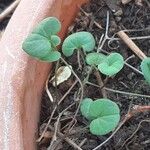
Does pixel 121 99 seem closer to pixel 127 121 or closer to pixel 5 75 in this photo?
pixel 127 121

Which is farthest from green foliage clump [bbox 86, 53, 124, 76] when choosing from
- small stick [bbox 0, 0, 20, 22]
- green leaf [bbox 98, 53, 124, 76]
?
small stick [bbox 0, 0, 20, 22]

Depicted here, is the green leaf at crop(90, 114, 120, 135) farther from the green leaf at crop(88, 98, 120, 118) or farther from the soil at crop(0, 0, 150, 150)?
the soil at crop(0, 0, 150, 150)

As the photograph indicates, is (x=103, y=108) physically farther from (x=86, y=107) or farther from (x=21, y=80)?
(x=21, y=80)

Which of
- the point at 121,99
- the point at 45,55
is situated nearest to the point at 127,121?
the point at 121,99

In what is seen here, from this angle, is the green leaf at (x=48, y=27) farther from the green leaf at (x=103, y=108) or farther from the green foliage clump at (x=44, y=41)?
the green leaf at (x=103, y=108)

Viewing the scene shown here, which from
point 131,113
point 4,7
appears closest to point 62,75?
point 131,113

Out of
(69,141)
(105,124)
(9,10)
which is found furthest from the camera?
(9,10)
